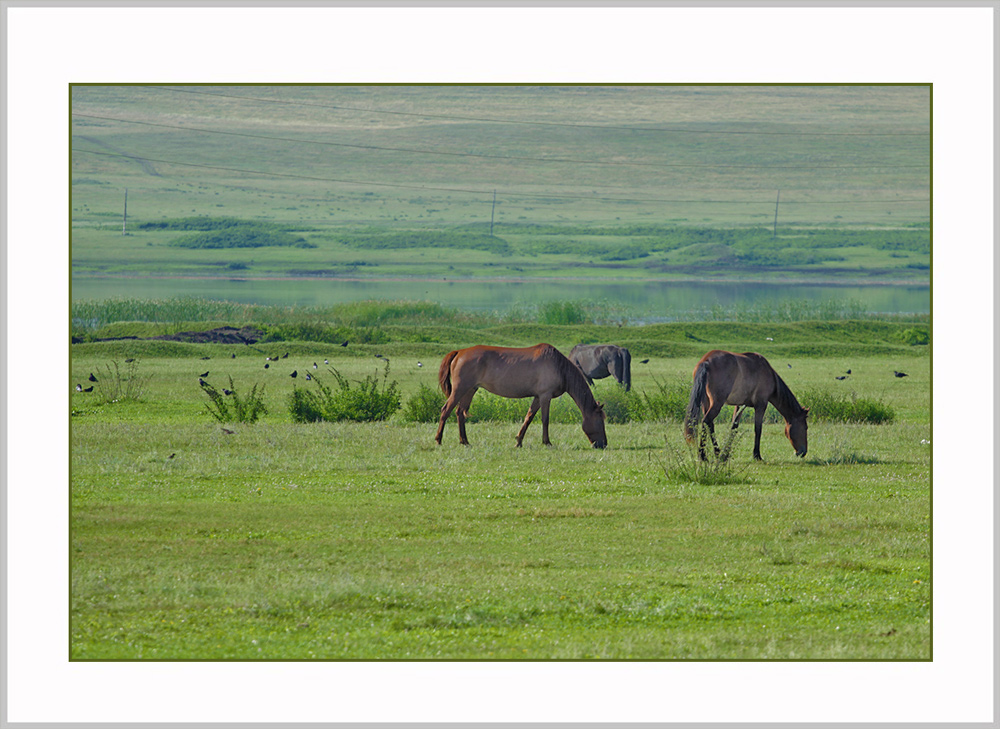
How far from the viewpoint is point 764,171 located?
149 metres

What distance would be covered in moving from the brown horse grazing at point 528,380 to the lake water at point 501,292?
54093 millimetres

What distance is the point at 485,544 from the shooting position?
12.9 metres

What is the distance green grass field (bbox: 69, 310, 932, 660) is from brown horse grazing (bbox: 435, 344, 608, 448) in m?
0.52

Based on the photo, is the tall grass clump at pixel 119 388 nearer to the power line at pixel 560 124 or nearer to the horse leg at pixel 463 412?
the horse leg at pixel 463 412

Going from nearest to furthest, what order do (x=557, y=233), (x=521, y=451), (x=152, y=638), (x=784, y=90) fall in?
1. (x=152, y=638)
2. (x=521, y=451)
3. (x=557, y=233)
4. (x=784, y=90)

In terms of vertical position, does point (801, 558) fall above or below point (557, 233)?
below

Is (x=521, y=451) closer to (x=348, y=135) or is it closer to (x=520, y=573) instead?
(x=520, y=573)

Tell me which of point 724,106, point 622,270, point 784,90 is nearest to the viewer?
point 622,270

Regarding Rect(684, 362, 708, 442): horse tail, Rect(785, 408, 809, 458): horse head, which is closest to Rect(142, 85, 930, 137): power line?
Rect(785, 408, 809, 458): horse head

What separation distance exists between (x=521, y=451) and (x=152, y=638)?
10.2 m

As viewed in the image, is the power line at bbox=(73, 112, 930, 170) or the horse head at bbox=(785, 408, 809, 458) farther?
the power line at bbox=(73, 112, 930, 170)

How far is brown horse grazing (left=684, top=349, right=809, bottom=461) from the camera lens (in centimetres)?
1759

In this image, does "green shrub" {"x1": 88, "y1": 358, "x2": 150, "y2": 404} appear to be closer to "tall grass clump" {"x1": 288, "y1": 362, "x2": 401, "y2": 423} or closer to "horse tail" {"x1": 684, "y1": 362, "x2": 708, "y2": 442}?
"tall grass clump" {"x1": 288, "y1": 362, "x2": 401, "y2": 423}

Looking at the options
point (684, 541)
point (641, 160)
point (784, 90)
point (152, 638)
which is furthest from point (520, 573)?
point (784, 90)
